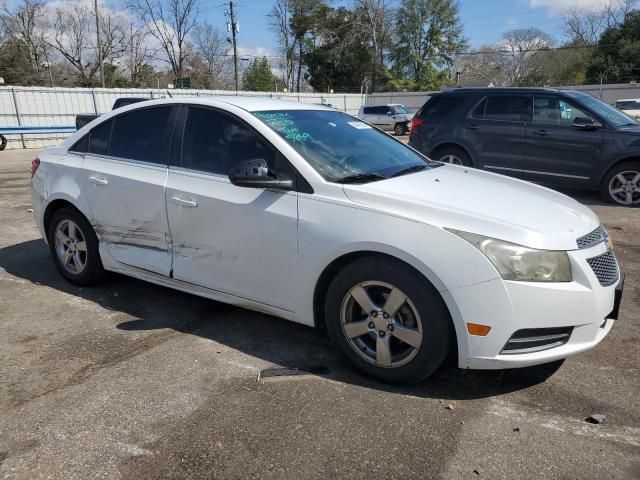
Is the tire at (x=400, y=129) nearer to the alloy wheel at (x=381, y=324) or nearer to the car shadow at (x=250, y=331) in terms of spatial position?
the car shadow at (x=250, y=331)

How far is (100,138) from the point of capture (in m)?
4.56

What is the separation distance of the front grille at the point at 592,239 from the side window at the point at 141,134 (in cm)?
294

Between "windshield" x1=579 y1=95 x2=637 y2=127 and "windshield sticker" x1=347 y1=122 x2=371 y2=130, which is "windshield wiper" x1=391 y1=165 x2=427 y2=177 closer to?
"windshield sticker" x1=347 y1=122 x2=371 y2=130

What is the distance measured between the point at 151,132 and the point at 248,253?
4.86 feet

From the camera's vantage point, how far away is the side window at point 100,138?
4.51 meters

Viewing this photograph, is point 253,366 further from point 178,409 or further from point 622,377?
point 622,377

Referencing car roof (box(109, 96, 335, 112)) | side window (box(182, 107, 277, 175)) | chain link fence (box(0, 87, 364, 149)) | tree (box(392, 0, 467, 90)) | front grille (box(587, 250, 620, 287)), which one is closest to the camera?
front grille (box(587, 250, 620, 287))

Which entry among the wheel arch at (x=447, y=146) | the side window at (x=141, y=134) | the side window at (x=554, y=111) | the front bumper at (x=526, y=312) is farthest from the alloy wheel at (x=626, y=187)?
the side window at (x=141, y=134)

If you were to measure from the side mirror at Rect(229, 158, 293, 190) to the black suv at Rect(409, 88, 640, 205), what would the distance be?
20.9ft

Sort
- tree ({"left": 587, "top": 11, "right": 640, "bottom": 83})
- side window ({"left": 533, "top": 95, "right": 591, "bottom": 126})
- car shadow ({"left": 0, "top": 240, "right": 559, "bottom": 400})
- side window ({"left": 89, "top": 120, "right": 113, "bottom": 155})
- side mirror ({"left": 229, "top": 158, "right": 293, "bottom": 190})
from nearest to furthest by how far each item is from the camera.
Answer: car shadow ({"left": 0, "top": 240, "right": 559, "bottom": 400}), side mirror ({"left": 229, "top": 158, "right": 293, "bottom": 190}), side window ({"left": 89, "top": 120, "right": 113, "bottom": 155}), side window ({"left": 533, "top": 95, "right": 591, "bottom": 126}), tree ({"left": 587, "top": 11, "right": 640, "bottom": 83})

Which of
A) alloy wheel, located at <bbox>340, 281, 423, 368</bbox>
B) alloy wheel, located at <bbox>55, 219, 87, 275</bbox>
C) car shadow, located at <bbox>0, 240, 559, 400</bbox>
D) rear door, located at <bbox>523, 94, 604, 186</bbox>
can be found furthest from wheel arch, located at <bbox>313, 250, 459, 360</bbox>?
rear door, located at <bbox>523, 94, 604, 186</bbox>

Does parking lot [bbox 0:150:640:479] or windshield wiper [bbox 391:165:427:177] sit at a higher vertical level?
windshield wiper [bbox 391:165:427:177]

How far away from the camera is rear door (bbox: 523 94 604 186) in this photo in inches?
317

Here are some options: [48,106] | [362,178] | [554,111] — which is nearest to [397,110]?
[48,106]
